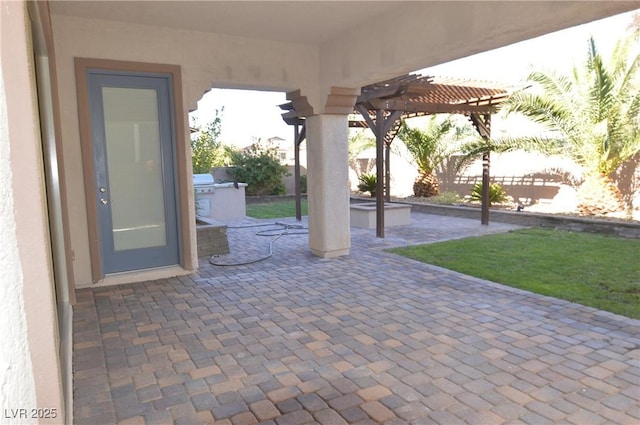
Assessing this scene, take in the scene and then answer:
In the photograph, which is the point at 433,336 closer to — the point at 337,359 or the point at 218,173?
the point at 337,359

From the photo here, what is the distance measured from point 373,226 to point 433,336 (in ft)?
18.6

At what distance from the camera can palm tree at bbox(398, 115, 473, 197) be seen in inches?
509

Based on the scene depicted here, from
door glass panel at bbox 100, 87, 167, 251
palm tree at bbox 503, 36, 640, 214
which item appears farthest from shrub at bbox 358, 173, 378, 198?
door glass panel at bbox 100, 87, 167, 251

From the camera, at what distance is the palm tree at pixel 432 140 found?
42.4ft

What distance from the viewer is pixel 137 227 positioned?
528 centimetres

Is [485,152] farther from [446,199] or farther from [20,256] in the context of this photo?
[20,256]

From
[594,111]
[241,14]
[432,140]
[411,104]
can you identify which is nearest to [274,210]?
[432,140]

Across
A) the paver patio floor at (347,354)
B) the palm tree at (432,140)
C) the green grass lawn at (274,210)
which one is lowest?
the paver patio floor at (347,354)

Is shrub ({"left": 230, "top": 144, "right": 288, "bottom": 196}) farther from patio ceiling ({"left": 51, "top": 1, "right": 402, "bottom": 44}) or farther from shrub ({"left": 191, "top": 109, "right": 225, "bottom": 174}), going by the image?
patio ceiling ({"left": 51, "top": 1, "right": 402, "bottom": 44})

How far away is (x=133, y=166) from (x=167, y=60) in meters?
1.33

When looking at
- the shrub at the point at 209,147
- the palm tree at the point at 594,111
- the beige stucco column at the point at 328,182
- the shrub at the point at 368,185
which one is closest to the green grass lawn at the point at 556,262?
the beige stucco column at the point at 328,182

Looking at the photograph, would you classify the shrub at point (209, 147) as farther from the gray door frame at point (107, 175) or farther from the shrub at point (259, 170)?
the gray door frame at point (107, 175)

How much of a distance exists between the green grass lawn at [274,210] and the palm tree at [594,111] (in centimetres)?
595

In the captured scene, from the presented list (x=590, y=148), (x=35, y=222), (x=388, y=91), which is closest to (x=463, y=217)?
(x=590, y=148)
